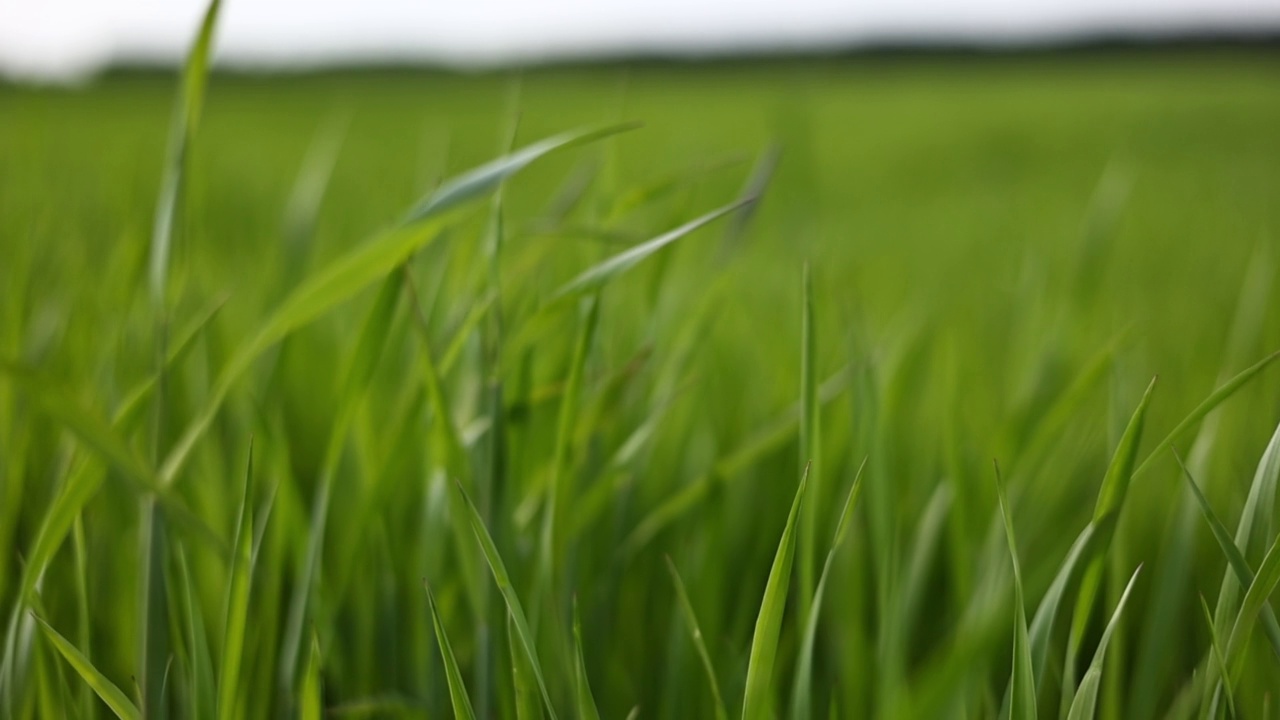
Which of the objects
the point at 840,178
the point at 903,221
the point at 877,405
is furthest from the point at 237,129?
the point at 877,405

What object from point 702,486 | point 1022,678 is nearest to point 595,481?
point 702,486

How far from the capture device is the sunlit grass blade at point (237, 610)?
6.9 inches

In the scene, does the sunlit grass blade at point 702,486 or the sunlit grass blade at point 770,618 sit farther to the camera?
the sunlit grass blade at point 702,486

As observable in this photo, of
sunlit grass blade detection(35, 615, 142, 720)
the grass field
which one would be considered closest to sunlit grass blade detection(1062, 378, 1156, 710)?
the grass field

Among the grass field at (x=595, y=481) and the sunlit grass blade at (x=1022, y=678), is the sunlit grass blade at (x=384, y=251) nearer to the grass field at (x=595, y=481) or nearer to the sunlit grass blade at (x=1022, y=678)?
the grass field at (x=595, y=481)

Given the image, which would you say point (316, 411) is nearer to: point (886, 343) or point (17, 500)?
point (17, 500)

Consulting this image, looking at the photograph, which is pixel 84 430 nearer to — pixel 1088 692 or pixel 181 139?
pixel 181 139

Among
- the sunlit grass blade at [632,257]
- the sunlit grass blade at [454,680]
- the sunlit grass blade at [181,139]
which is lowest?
the sunlit grass blade at [454,680]

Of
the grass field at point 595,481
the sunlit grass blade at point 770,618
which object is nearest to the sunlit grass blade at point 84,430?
the grass field at point 595,481

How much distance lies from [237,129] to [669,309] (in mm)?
1765

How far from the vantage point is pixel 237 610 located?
182 mm

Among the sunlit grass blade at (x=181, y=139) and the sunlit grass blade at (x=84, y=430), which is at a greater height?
the sunlit grass blade at (x=181, y=139)

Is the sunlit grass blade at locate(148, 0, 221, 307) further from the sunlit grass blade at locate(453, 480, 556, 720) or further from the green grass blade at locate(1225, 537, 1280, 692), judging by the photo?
the green grass blade at locate(1225, 537, 1280, 692)

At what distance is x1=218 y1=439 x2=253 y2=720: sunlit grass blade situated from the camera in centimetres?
17
